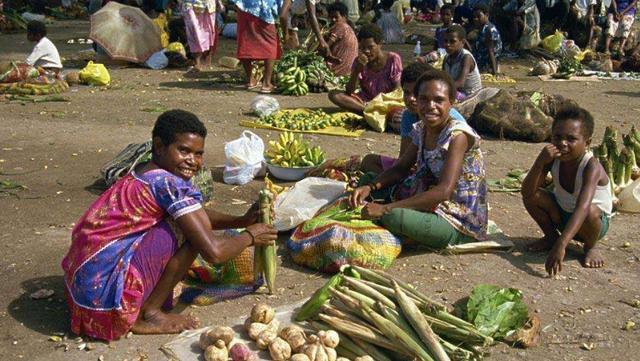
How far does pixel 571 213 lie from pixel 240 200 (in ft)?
8.47

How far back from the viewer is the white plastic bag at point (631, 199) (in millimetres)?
5898

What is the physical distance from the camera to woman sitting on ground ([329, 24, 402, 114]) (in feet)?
26.8

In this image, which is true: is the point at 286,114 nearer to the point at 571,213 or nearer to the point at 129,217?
the point at 571,213

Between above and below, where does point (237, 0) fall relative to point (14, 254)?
above

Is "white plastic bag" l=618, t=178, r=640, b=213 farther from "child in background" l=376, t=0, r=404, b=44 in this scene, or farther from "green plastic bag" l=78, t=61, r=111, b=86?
"child in background" l=376, t=0, r=404, b=44

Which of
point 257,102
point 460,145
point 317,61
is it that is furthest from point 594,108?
point 460,145

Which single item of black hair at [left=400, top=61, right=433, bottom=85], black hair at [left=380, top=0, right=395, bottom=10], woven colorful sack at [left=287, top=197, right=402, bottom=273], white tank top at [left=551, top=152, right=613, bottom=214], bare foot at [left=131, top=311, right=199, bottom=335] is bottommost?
bare foot at [left=131, top=311, right=199, bottom=335]

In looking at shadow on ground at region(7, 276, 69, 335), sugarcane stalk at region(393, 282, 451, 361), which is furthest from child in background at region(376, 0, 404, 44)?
sugarcane stalk at region(393, 282, 451, 361)

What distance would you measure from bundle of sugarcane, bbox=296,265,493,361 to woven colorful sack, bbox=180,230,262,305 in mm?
702

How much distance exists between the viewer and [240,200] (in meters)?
6.05

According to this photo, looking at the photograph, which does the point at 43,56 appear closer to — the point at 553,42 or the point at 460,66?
the point at 460,66

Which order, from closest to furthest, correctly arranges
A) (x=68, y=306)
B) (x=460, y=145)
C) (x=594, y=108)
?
(x=68, y=306)
(x=460, y=145)
(x=594, y=108)

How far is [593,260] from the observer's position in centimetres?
475

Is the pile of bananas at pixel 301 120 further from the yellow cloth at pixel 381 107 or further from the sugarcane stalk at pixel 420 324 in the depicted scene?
the sugarcane stalk at pixel 420 324
